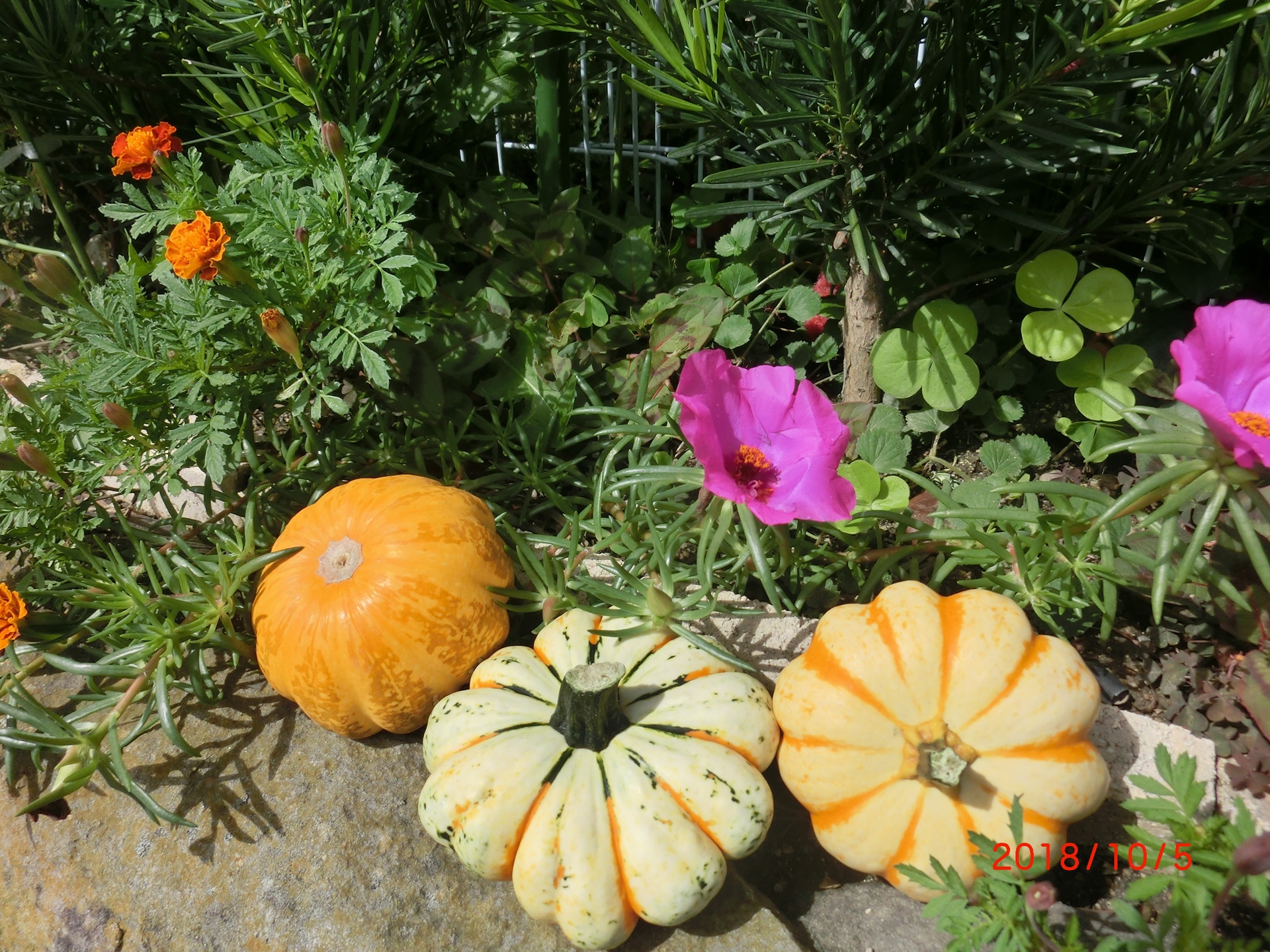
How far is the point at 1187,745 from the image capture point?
1735 mm

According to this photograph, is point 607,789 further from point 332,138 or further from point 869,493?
point 332,138

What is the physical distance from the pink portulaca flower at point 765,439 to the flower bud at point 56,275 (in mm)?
1462

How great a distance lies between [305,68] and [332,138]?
0.26 m

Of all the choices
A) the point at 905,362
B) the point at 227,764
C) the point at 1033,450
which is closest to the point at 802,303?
the point at 905,362

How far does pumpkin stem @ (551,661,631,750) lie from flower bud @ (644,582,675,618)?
0.54 ft

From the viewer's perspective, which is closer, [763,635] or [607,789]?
[607,789]

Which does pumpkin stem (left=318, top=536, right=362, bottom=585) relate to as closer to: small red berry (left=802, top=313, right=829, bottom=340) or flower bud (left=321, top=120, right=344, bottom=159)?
flower bud (left=321, top=120, right=344, bottom=159)

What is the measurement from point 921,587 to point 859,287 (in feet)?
2.67

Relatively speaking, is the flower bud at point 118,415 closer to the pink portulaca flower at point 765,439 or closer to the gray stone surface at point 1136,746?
the pink portulaca flower at point 765,439

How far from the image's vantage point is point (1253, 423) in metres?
1.38

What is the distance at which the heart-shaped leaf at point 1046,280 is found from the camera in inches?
81.6

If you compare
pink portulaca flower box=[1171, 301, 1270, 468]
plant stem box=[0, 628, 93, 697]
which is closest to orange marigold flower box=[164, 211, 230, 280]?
plant stem box=[0, 628, 93, 697]

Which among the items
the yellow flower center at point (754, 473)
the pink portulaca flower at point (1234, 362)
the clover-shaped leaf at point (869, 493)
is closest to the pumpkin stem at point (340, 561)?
the yellow flower center at point (754, 473)

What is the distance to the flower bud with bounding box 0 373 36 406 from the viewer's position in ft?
5.90
